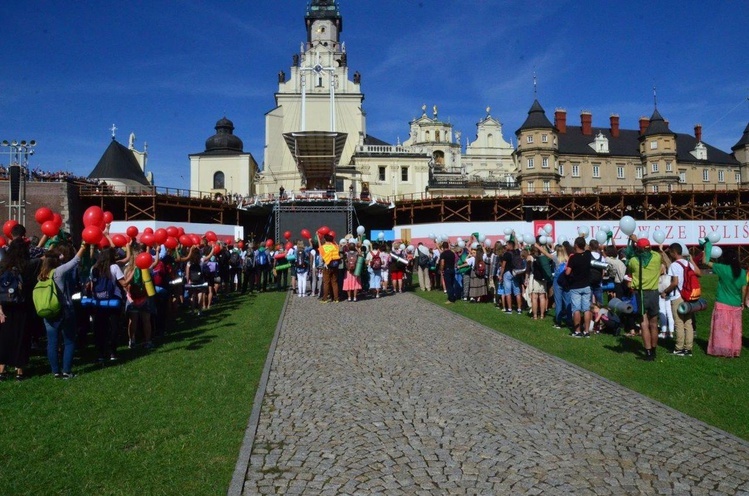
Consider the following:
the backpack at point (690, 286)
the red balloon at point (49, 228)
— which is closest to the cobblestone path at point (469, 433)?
the backpack at point (690, 286)

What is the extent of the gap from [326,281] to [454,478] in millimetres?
12345

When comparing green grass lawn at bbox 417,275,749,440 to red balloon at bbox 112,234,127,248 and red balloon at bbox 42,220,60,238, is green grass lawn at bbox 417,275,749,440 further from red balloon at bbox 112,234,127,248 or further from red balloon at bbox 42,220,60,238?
red balloon at bbox 42,220,60,238

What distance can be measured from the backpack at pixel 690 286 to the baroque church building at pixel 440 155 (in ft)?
135

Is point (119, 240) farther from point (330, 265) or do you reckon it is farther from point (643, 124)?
point (643, 124)

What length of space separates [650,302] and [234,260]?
48.4ft

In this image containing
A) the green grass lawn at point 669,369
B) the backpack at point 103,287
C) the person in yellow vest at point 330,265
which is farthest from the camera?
the person in yellow vest at point 330,265

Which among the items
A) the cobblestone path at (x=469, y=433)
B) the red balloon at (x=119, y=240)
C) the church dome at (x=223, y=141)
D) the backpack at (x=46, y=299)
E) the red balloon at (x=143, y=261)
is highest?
the church dome at (x=223, y=141)

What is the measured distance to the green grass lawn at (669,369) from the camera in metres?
6.30

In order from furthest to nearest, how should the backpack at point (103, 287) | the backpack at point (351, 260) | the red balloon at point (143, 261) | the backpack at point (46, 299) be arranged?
the backpack at point (351, 260)
the red balloon at point (143, 261)
the backpack at point (103, 287)
the backpack at point (46, 299)

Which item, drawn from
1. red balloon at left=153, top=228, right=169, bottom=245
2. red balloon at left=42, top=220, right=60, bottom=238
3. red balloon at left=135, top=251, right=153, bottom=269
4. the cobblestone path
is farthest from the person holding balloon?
red balloon at left=42, top=220, right=60, bottom=238

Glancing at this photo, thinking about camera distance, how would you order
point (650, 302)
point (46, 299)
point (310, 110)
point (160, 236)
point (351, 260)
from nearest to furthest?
point (46, 299), point (650, 302), point (160, 236), point (351, 260), point (310, 110)

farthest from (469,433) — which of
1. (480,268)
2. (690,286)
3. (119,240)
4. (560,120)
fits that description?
(560,120)

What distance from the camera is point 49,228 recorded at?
9.27 metres

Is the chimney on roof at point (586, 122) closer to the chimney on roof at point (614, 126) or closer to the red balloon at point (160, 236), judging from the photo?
the chimney on roof at point (614, 126)
